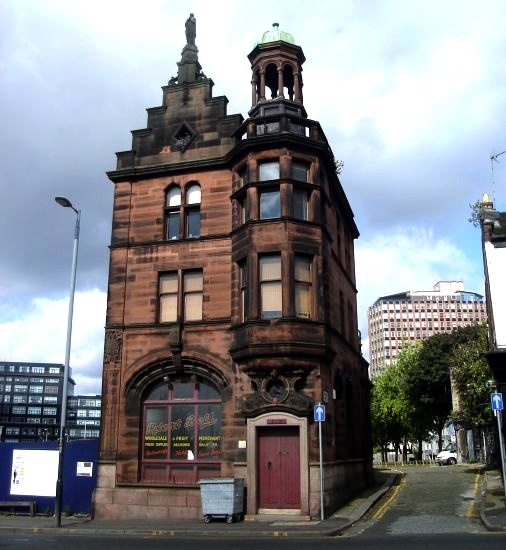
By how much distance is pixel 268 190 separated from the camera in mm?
23375

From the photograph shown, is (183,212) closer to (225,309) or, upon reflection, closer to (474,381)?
(225,309)

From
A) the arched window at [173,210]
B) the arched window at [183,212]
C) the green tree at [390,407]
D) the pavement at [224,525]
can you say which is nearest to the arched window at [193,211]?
the arched window at [183,212]

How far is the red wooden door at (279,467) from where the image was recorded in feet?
67.8

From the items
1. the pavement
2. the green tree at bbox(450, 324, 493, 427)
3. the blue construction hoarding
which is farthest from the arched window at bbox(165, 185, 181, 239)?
the green tree at bbox(450, 324, 493, 427)

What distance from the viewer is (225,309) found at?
922 inches

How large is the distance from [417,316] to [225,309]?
174m

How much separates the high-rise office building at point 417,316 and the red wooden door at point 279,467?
16912 cm

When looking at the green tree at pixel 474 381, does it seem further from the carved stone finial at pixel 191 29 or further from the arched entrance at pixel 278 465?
the carved stone finial at pixel 191 29

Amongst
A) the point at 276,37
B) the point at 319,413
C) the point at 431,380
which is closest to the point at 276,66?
the point at 276,37

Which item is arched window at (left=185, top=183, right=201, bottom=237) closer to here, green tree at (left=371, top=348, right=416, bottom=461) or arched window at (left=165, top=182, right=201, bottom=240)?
arched window at (left=165, top=182, right=201, bottom=240)

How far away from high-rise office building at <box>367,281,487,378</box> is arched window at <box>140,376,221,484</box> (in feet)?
551

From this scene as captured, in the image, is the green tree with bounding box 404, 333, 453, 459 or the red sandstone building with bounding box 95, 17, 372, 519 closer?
the red sandstone building with bounding box 95, 17, 372, 519

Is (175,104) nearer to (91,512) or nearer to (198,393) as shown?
(198,393)

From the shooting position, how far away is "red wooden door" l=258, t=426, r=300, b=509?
20.7 meters
